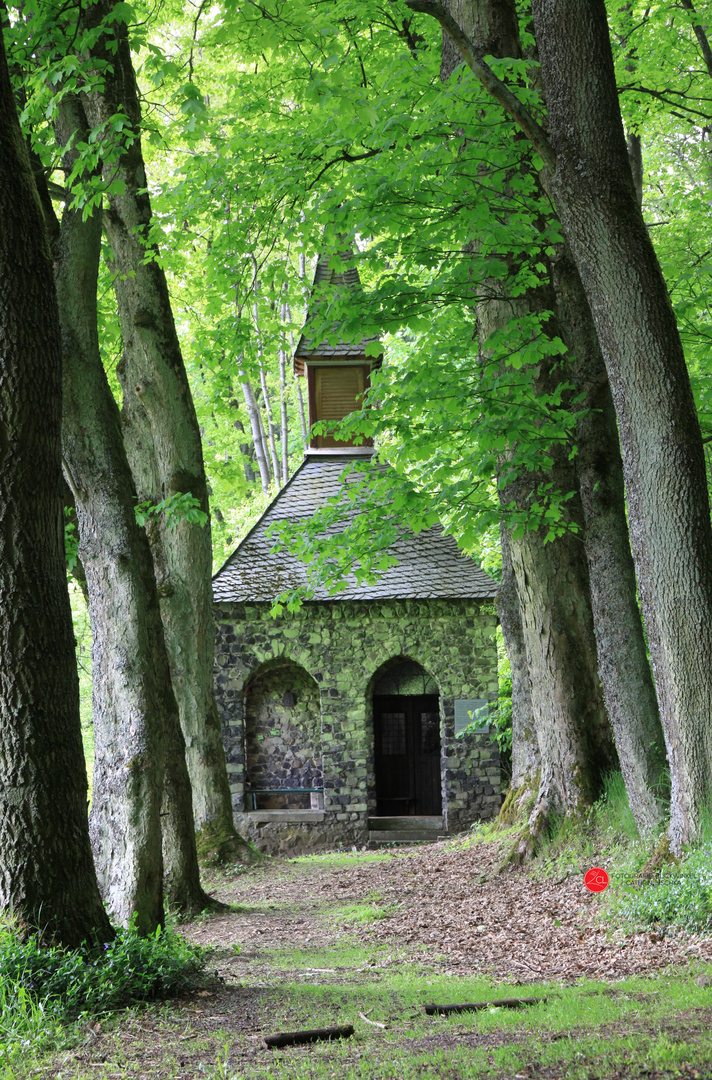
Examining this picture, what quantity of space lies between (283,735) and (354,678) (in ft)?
5.86

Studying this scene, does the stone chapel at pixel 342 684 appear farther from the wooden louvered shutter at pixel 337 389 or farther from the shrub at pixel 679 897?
the shrub at pixel 679 897

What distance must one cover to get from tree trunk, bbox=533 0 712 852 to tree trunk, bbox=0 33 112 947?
2.94 metres

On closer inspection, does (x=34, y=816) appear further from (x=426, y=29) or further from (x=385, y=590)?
(x=385, y=590)

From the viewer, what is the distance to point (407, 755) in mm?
16656

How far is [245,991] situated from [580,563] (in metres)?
4.60

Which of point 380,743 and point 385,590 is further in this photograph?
point 380,743

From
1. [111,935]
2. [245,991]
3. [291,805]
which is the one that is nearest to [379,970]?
[245,991]

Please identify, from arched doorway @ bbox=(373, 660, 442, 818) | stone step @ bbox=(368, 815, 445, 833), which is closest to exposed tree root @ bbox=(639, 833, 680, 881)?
stone step @ bbox=(368, 815, 445, 833)

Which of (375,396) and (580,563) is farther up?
(375,396)

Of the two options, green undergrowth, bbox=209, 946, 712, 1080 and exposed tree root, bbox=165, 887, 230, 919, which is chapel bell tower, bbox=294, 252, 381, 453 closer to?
exposed tree root, bbox=165, 887, 230, 919

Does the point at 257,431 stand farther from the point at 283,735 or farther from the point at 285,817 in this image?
the point at 285,817

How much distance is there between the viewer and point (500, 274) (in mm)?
6145

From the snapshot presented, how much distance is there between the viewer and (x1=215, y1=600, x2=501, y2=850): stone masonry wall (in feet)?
48.5

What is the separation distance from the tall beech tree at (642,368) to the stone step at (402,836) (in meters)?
10.1
